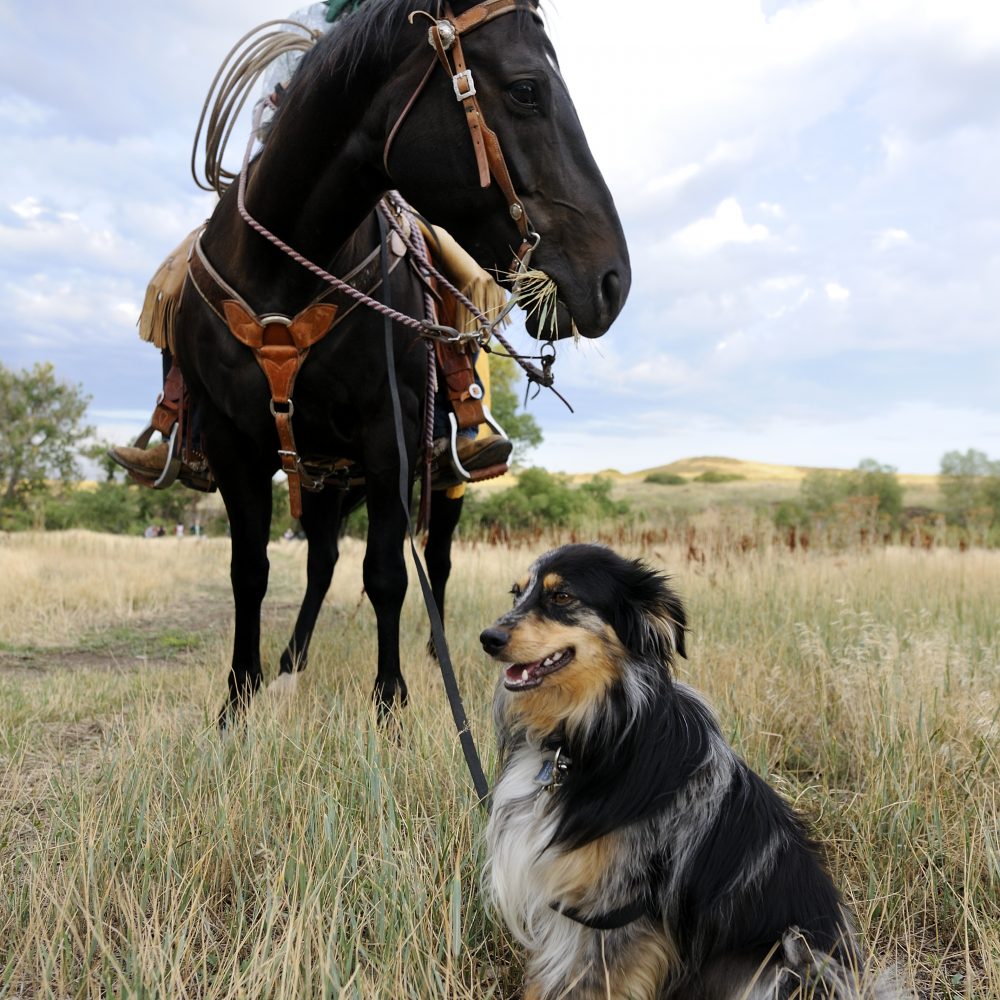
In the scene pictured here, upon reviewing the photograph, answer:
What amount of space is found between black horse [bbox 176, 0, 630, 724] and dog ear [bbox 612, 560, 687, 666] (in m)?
0.93

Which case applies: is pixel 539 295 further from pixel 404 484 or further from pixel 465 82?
pixel 404 484

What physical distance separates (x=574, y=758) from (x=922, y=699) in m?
2.18

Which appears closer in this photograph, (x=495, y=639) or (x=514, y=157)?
(x=495, y=639)

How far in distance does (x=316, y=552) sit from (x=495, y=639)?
3491 millimetres

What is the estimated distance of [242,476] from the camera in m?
3.79

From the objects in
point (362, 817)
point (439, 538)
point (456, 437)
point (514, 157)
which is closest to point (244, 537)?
point (456, 437)

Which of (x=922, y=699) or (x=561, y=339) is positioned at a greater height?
(x=561, y=339)

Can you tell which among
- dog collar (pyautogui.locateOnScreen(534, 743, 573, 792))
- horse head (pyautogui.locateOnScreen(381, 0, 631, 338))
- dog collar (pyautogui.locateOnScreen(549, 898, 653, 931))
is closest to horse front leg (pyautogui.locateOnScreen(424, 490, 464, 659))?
horse head (pyautogui.locateOnScreen(381, 0, 631, 338))

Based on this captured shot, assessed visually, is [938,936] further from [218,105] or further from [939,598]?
[939,598]

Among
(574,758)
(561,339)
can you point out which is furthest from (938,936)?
(561,339)

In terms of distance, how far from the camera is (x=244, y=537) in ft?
12.7

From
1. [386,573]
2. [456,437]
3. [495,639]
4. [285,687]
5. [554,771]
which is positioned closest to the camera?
[495,639]

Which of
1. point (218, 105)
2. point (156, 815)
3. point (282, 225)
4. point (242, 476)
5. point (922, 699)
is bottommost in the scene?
point (156, 815)

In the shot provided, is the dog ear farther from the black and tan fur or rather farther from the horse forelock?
the horse forelock
